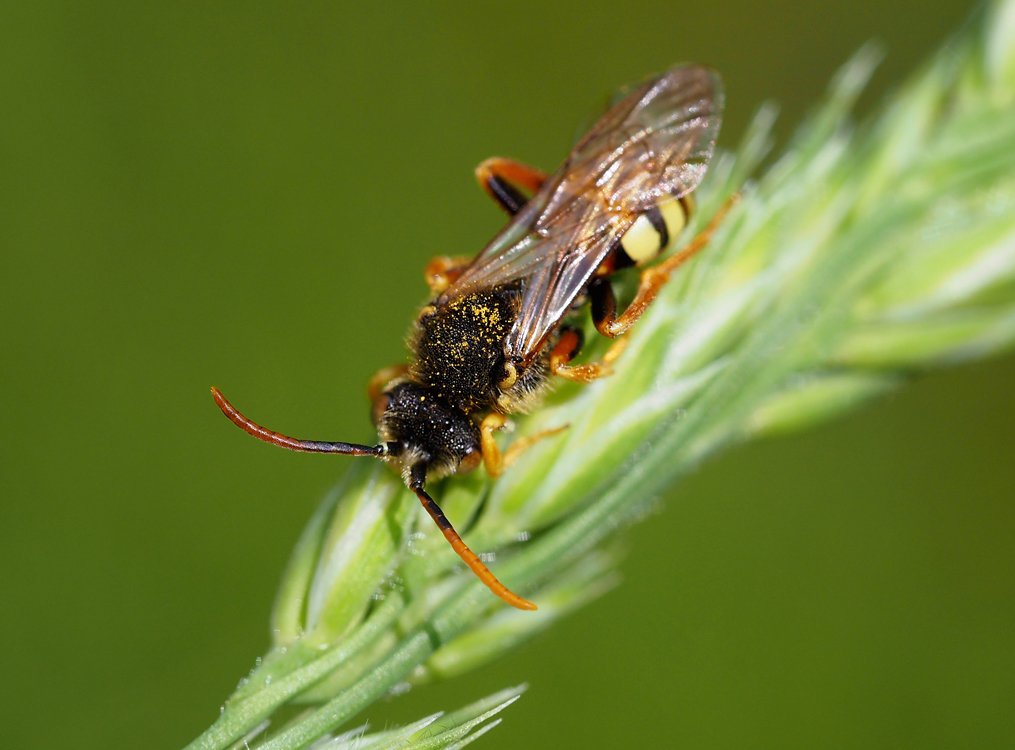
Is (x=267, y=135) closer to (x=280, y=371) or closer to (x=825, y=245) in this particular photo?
(x=280, y=371)

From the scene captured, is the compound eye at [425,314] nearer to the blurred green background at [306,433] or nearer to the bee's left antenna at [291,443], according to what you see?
the bee's left antenna at [291,443]

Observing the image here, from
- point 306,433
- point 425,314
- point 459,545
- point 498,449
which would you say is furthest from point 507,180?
point 306,433

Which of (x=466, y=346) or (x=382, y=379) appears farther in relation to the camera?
(x=382, y=379)

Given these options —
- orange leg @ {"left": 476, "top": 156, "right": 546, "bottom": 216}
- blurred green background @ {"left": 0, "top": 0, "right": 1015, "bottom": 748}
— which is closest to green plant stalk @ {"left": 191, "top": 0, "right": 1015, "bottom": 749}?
orange leg @ {"left": 476, "top": 156, "right": 546, "bottom": 216}

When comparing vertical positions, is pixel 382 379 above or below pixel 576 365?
above

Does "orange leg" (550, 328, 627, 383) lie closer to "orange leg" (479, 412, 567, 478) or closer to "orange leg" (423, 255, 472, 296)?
"orange leg" (479, 412, 567, 478)

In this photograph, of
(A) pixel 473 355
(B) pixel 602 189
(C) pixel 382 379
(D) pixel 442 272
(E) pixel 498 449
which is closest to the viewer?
(E) pixel 498 449

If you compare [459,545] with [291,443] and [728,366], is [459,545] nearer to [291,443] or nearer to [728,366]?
[291,443]

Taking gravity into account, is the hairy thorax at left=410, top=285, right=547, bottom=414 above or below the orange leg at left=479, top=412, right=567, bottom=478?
above
